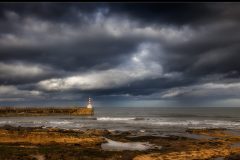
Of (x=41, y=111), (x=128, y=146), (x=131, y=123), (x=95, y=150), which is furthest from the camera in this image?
(x=41, y=111)

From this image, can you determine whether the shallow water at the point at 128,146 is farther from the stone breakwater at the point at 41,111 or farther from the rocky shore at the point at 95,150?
the stone breakwater at the point at 41,111

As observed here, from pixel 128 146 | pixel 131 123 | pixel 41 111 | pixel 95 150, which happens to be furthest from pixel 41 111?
pixel 95 150

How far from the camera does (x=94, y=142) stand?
33469 millimetres

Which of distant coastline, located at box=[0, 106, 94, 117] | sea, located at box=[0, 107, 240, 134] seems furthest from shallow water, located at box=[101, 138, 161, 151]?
distant coastline, located at box=[0, 106, 94, 117]

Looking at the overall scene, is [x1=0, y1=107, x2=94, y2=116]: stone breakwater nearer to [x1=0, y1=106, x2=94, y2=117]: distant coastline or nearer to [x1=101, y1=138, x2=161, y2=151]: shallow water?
[x1=0, y1=106, x2=94, y2=117]: distant coastline

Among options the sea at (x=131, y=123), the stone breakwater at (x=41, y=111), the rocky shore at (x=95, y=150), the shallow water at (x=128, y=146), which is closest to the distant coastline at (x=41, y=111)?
the stone breakwater at (x=41, y=111)

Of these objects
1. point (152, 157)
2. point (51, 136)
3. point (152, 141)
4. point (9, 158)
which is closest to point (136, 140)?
point (152, 141)

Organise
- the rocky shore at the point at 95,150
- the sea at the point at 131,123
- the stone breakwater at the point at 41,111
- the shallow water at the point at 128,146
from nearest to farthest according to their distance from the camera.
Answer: the rocky shore at the point at 95,150
the shallow water at the point at 128,146
the sea at the point at 131,123
the stone breakwater at the point at 41,111

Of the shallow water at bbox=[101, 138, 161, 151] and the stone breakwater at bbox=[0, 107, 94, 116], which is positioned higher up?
the stone breakwater at bbox=[0, 107, 94, 116]

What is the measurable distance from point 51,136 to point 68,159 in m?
12.7

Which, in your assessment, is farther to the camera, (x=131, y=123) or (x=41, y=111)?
(x=41, y=111)

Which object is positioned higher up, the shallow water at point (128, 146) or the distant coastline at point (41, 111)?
the distant coastline at point (41, 111)

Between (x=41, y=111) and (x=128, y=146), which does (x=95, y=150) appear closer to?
(x=128, y=146)

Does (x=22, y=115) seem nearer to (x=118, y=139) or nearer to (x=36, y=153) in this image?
(x=118, y=139)
